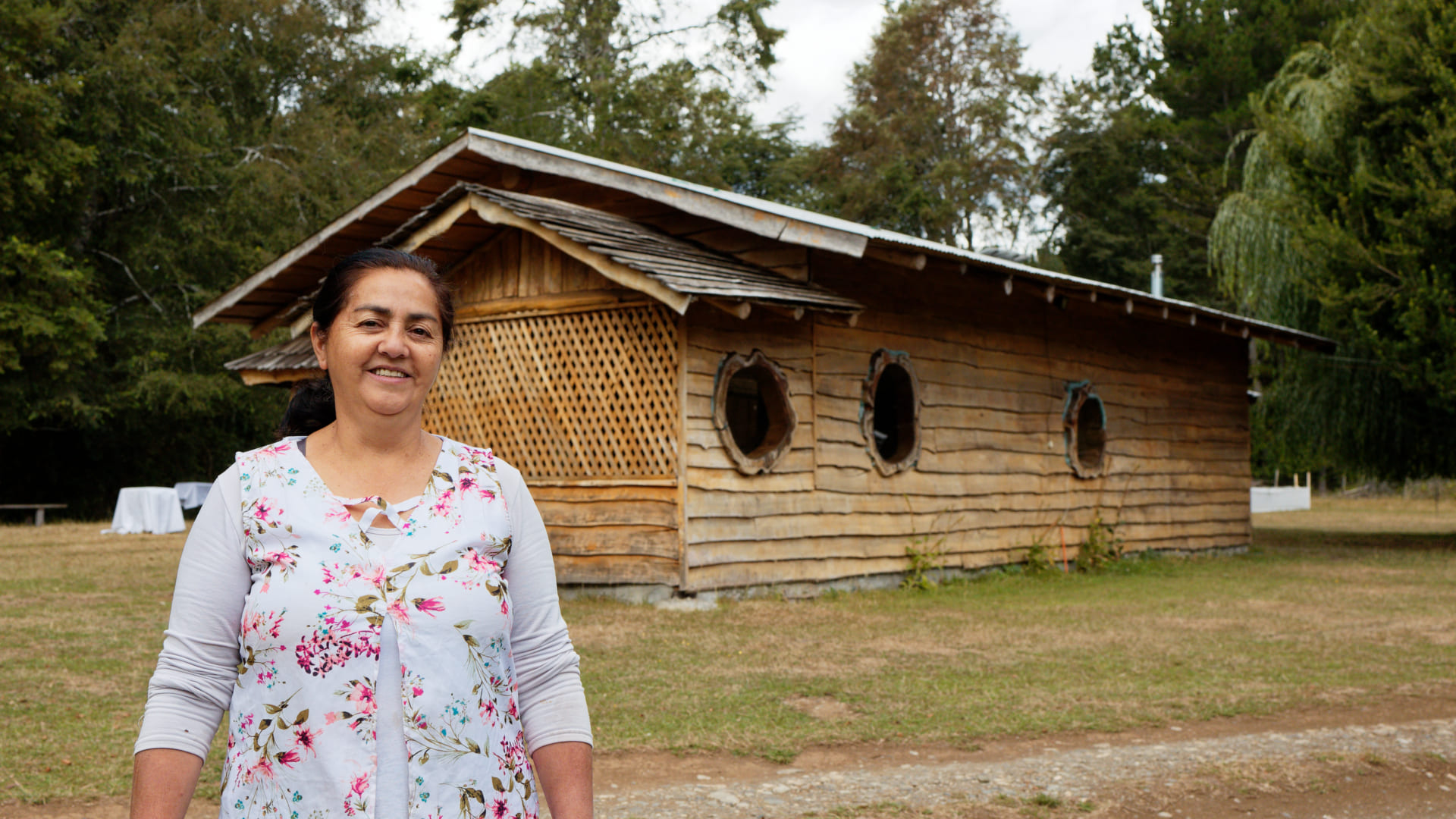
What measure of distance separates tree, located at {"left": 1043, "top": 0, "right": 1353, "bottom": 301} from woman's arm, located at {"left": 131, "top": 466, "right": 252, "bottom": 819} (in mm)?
38448

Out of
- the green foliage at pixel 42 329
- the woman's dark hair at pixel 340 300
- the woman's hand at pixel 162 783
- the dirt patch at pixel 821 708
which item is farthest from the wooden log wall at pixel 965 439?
the green foliage at pixel 42 329

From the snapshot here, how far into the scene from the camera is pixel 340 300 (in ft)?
7.74

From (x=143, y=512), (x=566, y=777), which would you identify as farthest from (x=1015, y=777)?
(x=143, y=512)

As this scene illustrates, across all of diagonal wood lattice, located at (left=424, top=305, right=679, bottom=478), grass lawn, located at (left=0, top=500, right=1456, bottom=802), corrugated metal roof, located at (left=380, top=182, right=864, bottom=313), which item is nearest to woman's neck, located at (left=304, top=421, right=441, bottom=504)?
grass lawn, located at (left=0, top=500, right=1456, bottom=802)

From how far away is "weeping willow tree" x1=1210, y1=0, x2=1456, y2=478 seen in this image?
1756 centimetres

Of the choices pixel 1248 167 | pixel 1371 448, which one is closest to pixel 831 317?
pixel 1371 448

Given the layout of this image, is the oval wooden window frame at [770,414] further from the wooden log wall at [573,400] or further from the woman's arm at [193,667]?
the woman's arm at [193,667]

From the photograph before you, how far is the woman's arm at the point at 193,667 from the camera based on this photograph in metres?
2.09

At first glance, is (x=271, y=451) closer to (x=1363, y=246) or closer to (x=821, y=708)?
(x=821, y=708)

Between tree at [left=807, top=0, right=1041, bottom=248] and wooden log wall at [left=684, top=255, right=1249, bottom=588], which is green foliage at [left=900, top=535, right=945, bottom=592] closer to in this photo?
wooden log wall at [left=684, top=255, right=1249, bottom=588]

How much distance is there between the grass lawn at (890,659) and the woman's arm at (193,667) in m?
3.38

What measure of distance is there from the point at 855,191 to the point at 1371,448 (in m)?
21.4

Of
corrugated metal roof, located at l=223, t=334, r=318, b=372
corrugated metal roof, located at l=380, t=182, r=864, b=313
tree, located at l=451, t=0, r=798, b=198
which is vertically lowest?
corrugated metal roof, located at l=223, t=334, r=318, b=372

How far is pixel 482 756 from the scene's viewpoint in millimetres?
2186
